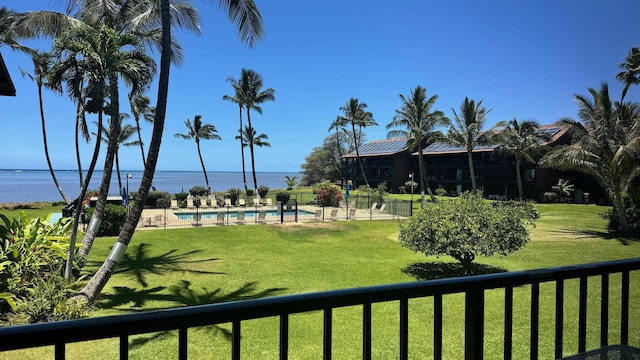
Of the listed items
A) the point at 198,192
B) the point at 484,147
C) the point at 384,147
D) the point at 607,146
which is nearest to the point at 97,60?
the point at 607,146

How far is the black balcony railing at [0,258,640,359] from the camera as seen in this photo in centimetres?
111

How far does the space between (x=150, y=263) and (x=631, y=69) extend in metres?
33.7

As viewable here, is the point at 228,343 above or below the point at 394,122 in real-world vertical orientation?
below

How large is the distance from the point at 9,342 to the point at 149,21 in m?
Result: 14.3

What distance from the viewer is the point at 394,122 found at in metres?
38.4

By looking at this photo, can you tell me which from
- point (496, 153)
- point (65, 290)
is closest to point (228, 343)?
point (65, 290)

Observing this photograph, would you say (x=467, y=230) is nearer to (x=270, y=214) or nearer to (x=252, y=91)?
(x=270, y=214)

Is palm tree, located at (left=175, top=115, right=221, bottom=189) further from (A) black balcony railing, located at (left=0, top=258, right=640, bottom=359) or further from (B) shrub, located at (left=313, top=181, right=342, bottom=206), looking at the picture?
(A) black balcony railing, located at (left=0, top=258, right=640, bottom=359)

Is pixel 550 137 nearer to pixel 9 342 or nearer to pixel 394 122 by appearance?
pixel 394 122

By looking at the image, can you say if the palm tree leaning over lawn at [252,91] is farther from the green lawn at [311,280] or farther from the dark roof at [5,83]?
the dark roof at [5,83]

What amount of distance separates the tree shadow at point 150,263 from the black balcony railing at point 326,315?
10759 millimetres

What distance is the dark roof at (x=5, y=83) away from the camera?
3.72 meters

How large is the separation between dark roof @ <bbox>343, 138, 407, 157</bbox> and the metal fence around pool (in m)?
20.6

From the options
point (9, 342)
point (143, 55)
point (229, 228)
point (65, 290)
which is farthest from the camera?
point (229, 228)
